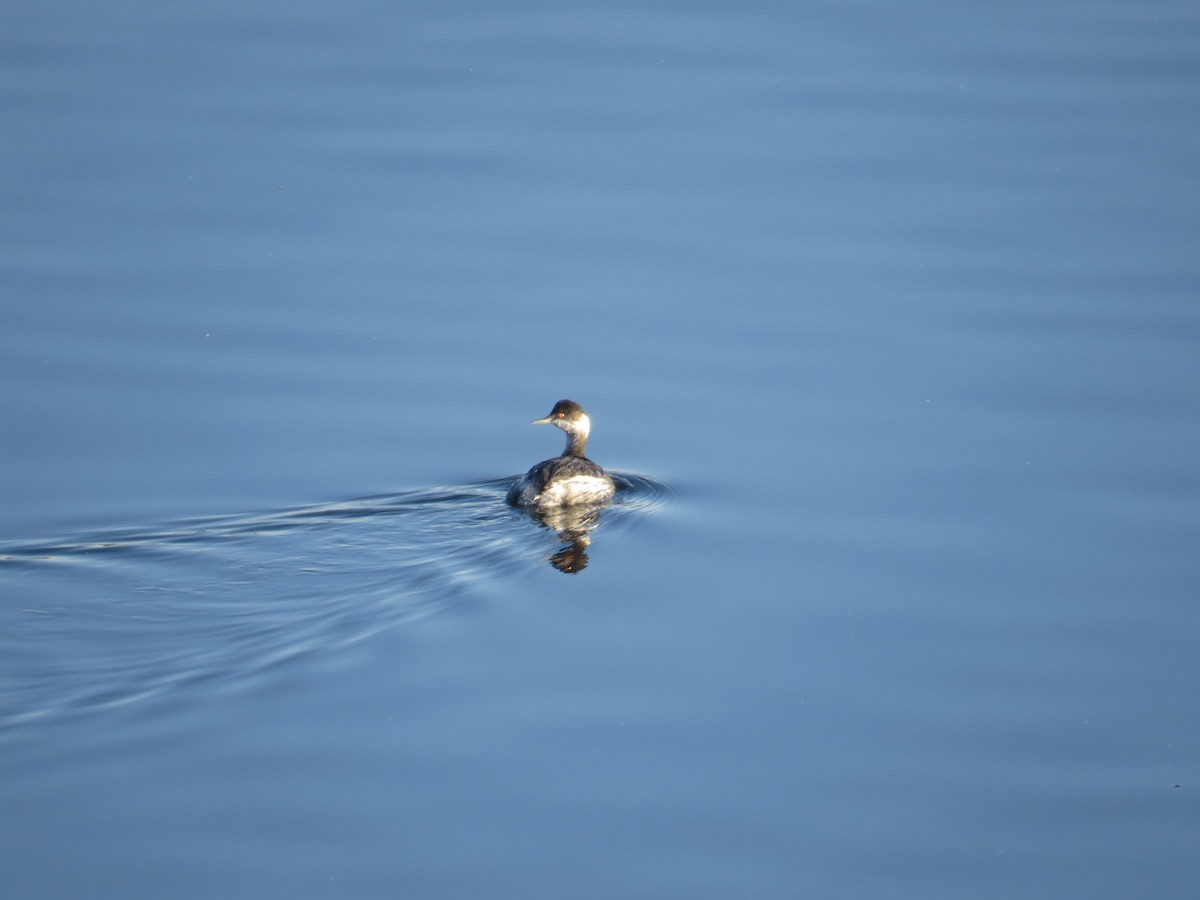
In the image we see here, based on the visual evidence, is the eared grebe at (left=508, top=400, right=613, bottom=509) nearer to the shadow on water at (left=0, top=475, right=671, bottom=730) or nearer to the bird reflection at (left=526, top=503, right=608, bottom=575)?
the bird reflection at (left=526, top=503, right=608, bottom=575)

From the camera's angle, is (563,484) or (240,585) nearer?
(240,585)

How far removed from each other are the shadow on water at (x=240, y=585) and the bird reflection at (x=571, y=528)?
0.02m

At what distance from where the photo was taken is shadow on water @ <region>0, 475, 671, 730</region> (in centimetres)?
870

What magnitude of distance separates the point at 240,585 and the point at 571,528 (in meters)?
2.52

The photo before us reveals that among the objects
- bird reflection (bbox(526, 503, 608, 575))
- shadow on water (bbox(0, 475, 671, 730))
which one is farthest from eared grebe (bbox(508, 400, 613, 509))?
shadow on water (bbox(0, 475, 671, 730))

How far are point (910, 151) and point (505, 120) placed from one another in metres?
4.36

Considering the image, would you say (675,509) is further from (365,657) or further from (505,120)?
(505,120)

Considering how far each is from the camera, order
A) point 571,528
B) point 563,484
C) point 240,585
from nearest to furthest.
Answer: point 240,585
point 571,528
point 563,484

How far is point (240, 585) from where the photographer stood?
9930 millimetres

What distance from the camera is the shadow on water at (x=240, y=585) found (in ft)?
28.5

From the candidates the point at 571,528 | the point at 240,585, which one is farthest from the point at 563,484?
the point at 240,585

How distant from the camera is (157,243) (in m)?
15.0

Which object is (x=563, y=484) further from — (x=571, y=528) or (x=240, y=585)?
(x=240, y=585)

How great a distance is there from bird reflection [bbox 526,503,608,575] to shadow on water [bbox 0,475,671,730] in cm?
2
